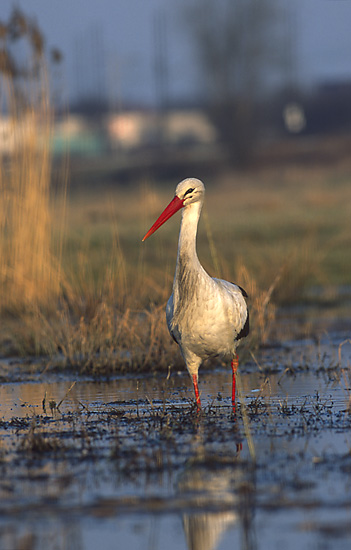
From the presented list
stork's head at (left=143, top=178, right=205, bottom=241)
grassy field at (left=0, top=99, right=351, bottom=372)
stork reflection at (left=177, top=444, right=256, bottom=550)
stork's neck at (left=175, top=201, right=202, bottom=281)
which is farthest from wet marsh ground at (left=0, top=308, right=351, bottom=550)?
stork's head at (left=143, top=178, right=205, bottom=241)

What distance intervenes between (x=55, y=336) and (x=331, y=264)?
8.15 m

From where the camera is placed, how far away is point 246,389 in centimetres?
741

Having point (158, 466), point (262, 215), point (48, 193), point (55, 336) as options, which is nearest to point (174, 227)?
point (262, 215)

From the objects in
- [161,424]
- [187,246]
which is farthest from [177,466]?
[187,246]

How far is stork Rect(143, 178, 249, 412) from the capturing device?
6469 millimetres

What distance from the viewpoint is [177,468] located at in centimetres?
483

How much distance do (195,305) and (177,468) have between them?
180 centimetres

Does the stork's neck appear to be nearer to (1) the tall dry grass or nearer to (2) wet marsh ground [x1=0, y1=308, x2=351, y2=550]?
(2) wet marsh ground [x1=0, y1=308, x2=351, y2=550]

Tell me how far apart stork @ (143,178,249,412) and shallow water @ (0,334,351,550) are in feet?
1.35

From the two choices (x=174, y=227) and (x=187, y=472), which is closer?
(x=187, y=472)

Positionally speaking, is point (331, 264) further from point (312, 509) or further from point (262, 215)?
point (312, 509)

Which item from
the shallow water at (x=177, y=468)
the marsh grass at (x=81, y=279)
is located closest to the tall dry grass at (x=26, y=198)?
the marsh grass at (x=81, y=279)

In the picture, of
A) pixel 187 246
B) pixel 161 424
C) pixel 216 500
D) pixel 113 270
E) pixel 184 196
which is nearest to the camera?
pixel 216 500

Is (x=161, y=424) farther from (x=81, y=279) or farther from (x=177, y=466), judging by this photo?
(x=81, y=279)
